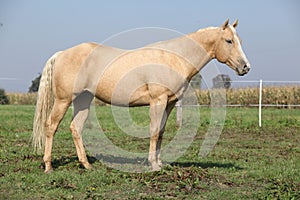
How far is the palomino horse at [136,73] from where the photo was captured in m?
6.54

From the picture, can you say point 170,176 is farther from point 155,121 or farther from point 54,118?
point 54,118

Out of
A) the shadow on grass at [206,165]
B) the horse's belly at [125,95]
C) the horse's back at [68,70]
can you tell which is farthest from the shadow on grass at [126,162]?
the horse's back at [68,70]

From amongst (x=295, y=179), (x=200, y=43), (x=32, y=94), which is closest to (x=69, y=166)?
(x=200, y=43)

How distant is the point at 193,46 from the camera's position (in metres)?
6.72

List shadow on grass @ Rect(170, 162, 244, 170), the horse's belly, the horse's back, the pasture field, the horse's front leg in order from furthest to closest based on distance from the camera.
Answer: shadow on grass @ Rect(170, 162, 244, 170), the horse's back, the horse's belly, the horse's front leg, the pasture field

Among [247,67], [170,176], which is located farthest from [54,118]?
[247,67]

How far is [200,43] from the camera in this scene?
6.75 metres

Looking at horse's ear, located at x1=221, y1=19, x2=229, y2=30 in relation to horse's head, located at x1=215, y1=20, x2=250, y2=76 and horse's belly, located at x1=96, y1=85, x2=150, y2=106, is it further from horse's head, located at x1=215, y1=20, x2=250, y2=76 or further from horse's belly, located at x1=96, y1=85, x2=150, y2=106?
horse's belly, located at x1=96, y1=85, x2=150, y2=106

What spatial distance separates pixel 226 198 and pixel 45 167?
309 centimetres

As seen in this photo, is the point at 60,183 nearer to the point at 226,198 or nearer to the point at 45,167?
the point at 45,167

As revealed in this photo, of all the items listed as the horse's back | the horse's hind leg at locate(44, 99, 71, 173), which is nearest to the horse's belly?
the horse's back

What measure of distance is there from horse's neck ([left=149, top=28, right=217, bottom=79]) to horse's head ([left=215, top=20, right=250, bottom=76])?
6.0 inches

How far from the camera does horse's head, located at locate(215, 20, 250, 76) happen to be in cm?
655

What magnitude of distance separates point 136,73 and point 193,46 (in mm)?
984
